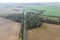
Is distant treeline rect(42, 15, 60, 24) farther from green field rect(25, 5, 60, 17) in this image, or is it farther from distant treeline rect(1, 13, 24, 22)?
distant treeline rect(1, 13, 24, 22)

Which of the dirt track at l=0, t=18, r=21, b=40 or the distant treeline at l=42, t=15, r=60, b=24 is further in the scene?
the distant treeline at l=42, t=15, r=60, b=24

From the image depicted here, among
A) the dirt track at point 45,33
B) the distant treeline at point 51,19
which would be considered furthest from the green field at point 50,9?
the dirt track at point 45,33

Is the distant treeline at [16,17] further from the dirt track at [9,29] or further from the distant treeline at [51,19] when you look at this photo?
the distant treeline at [51,19]

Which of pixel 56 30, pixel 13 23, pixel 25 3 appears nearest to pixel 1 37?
pixel 13 23

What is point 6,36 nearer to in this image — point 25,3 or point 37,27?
point 37,27

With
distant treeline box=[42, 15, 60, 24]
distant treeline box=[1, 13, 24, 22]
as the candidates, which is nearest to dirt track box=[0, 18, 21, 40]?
distant treeline box=[1, 13, 24, 22]

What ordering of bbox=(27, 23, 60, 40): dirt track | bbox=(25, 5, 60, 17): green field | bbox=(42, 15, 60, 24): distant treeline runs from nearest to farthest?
bbox=(27, 23, 60, 40): dirt track, bbox=(42, 15, 60, 24): distant treeline, bbox=(25, 5, 60, 17): green field
